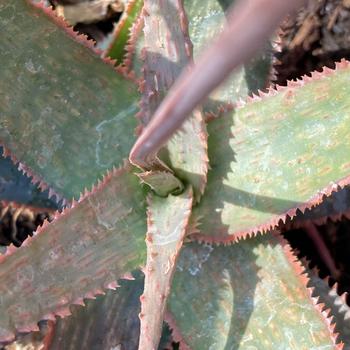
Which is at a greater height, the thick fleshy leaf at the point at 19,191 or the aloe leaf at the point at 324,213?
the thick fleshy leaf at the point at 19,191

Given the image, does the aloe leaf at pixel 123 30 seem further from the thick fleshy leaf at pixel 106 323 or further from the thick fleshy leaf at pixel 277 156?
the thick fleshy leaf at pixel 106 323

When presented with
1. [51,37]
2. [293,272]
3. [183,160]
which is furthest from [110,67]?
[293,272]

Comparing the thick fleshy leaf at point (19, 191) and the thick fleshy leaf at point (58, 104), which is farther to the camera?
the thick fleshy leaf at point (19, 191)

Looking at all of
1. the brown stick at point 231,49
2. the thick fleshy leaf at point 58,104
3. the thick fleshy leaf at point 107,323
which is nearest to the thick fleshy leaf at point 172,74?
Answer: the thick fleshy leaf at point 58,104

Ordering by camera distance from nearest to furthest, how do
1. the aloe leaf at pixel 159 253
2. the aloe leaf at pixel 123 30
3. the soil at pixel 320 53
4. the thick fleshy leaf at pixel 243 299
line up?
1. the aloe leaf at pixel 159 253
2. the thick fleshy leaf at pixel 243 299
3. the aloe leaf at pixel 123 30
4. the soil at pixel 320 53

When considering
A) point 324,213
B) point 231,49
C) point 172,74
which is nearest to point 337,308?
point 324,213

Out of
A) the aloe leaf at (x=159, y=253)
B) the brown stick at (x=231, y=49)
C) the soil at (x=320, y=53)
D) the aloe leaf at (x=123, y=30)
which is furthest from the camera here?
the soil at (x=320, y=53)

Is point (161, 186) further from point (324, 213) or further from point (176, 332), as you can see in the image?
point (324, 213)

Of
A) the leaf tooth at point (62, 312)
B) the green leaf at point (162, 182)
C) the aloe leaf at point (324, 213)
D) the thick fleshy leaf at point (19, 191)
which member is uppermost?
the green leaf at point (162, 182)

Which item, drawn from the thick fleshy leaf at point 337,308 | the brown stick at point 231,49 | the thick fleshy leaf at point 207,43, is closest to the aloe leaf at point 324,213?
the thick fleshy leaf at point 337,308
